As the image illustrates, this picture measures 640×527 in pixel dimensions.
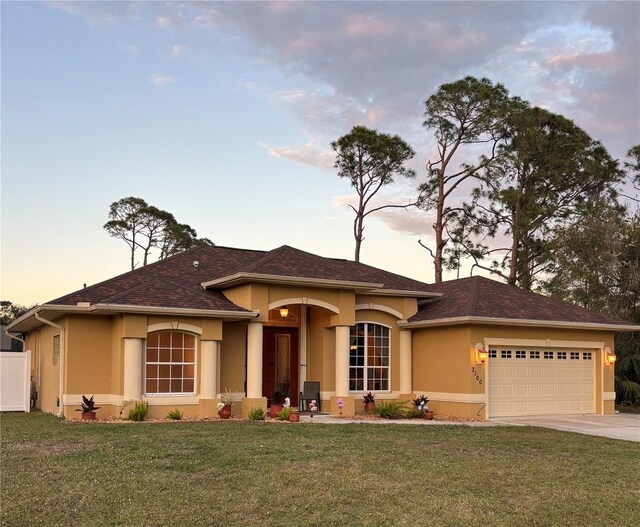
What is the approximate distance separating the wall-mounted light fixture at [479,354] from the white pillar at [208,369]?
6745mm

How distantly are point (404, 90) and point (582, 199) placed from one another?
15.1m

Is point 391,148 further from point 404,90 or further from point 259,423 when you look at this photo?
point 259,423

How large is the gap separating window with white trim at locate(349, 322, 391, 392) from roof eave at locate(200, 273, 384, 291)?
5.50ft

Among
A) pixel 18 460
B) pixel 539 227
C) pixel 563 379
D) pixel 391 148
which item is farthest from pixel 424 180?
pixel 18 460

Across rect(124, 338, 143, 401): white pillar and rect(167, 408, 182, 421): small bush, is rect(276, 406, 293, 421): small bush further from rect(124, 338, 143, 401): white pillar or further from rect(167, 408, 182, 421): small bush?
rect(124, 338, 143, 401): white pillar

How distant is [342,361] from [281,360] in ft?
7.31

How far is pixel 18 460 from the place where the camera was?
10859 mm

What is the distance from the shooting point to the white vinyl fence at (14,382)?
63.9 ft

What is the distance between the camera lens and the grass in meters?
8.48

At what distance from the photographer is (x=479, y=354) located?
18.9m

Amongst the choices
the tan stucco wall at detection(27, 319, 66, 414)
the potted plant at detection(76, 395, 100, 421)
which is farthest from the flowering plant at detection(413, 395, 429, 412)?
the tan stucco wall at detection(27, 319, 66, 414)

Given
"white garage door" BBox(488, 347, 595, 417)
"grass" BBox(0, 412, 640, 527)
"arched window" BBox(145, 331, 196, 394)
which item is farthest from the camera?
"white garage door" BBox(488, 347, 595, 417)

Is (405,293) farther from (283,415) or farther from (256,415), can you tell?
(256,415)

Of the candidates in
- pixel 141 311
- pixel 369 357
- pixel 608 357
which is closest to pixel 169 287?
pixel 141 311
